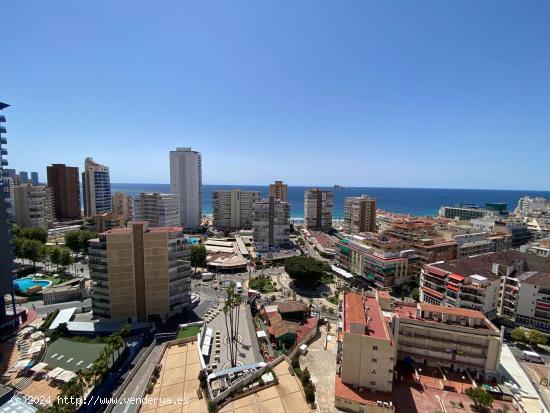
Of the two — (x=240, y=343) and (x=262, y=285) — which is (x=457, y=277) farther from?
(x=240, y=343)

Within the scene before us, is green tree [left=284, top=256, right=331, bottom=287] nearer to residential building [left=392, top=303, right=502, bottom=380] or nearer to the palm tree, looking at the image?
residential building [left=392, top=303, right=502, bottom=380]

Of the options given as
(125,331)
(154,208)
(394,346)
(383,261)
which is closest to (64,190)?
(154,208)

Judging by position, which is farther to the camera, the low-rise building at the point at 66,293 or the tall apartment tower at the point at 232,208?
the tall apartment tower at the point at 232,208

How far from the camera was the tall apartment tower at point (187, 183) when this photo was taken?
4705 inches

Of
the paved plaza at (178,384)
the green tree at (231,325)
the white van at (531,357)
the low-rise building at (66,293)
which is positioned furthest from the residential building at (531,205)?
the low-rise building at (66,293)

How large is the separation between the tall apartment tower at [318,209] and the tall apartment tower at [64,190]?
106 meters

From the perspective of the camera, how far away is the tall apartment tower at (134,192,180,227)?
94188 mm

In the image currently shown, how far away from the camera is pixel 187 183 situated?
393 feet

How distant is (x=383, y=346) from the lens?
28406 millimetres

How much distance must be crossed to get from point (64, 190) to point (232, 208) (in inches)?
2964

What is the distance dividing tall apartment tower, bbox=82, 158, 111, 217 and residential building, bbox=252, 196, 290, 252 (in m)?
79.0

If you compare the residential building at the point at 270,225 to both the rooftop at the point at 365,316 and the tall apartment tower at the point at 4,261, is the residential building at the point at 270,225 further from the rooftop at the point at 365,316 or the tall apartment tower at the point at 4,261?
the tall apartment tower at the point at 4,261

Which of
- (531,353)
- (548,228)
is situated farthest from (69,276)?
(548,228)

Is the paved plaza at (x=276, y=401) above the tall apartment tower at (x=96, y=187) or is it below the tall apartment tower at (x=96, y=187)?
below
